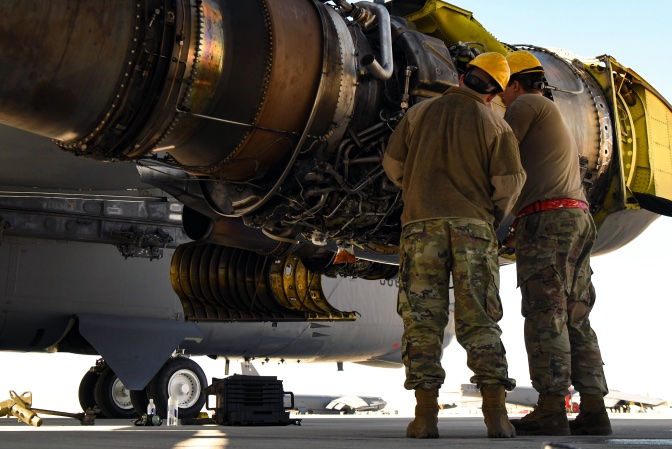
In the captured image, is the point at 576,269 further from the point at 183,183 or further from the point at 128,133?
the point at 183,183

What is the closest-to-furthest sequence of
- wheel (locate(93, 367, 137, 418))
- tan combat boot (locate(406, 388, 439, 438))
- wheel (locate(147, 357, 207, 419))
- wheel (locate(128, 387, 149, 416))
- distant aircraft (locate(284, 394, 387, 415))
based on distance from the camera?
1. tan combat boot (locate(406, 388, 439, 438))
2. wheel (locate(147, 357, 207, 419))
3. wheel (locate(128, 387, 149, 416))
4. wheel (locate(93, 367, 137, 418))
5. distant aircraft (locate(284, 394, 387, 415))

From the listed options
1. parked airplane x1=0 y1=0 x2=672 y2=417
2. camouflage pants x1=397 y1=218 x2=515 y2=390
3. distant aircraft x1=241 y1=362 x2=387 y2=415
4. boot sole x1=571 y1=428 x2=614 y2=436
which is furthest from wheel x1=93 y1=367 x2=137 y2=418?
distant aircraft x1=241 y1=362 x2=387 y2=415

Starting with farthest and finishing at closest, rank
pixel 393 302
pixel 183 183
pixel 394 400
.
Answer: pixel 394 400 → pixel 393 302 → pixel 183 183

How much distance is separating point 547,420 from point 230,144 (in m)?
3.24

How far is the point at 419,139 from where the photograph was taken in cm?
582

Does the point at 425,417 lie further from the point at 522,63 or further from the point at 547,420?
the point at 522,63

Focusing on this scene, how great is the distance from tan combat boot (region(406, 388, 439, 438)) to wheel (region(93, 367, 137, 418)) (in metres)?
13.9

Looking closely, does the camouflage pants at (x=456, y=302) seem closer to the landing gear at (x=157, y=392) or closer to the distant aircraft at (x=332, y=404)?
the landing gear at (x=157, y=392)

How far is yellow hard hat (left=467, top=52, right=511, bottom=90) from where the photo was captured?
5965mm

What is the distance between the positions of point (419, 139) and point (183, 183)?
3.90 meters

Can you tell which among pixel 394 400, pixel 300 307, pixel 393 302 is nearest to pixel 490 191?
pixel 300 307

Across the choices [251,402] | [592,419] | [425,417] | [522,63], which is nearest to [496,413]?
[425,417]

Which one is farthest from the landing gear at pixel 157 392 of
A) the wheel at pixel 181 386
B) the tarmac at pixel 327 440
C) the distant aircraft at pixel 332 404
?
the distant aircraft at pixel 332 404

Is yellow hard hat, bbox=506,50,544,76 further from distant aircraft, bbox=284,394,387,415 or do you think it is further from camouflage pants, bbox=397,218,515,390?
distant aircraft, bbox=284,394,387,415
